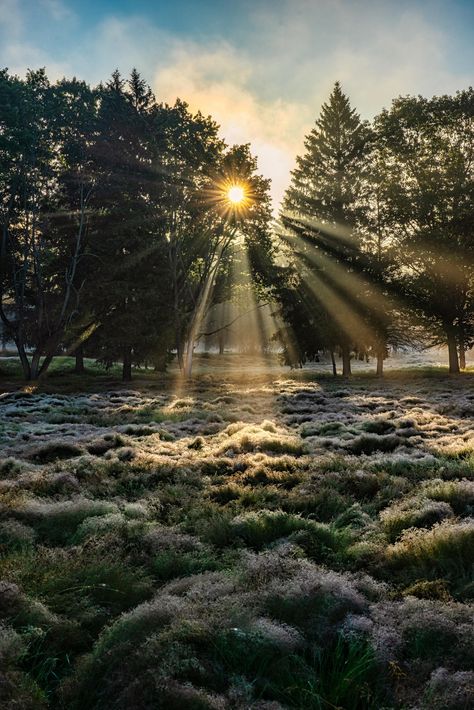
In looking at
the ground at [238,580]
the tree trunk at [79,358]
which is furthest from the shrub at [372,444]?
the tree trunk at [79,358]

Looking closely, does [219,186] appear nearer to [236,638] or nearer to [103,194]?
[103,194]

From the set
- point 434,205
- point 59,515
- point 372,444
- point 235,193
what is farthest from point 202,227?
point 59,515

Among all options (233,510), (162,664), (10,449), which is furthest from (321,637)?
(10,449)

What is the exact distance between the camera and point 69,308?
35312mm

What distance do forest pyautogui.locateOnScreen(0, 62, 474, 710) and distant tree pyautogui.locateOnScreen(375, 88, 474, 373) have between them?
0.59 ft

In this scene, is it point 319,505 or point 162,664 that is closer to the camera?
point 162,664

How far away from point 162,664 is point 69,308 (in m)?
34.7

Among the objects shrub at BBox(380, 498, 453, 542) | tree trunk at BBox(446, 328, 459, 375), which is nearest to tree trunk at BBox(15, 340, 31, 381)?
shrub at BBox(380, 498, 453, 542)

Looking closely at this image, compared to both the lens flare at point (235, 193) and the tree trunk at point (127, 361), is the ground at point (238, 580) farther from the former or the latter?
the lens flare at point (235, 193)

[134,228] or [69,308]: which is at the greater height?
[134,228]

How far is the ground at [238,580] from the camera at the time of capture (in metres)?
3.08

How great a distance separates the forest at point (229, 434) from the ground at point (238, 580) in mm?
24

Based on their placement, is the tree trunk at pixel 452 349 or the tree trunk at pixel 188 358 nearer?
the tree trunk at pixel 188 358

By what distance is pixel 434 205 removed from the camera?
122 ft
